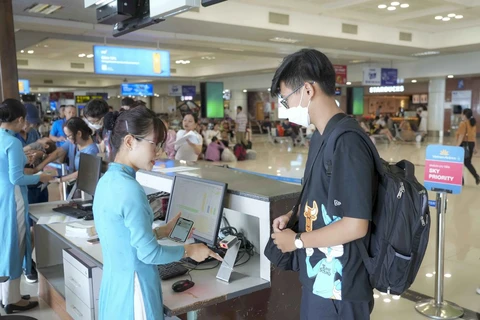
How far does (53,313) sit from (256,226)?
78.0 inches

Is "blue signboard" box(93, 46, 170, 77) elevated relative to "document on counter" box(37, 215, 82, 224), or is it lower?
elevated

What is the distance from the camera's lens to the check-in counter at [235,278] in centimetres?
195

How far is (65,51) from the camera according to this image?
1388cm

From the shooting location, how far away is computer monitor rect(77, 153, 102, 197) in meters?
3.31

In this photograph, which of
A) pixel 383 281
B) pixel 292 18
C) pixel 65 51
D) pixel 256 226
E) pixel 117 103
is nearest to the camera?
pixel 383 281

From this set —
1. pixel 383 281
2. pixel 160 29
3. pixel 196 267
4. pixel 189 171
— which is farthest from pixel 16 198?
pixel 160 29

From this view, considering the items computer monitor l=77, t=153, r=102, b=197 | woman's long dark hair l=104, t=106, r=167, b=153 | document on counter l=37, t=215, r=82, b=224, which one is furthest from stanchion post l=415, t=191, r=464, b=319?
document on counter l=37, t=215, r=82, b=224

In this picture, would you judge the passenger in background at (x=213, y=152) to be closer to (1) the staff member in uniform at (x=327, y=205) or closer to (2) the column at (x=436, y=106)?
(2) the column at (x=436, y=106)

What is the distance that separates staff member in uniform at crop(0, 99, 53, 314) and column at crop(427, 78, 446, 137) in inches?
658

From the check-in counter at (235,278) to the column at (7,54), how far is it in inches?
103

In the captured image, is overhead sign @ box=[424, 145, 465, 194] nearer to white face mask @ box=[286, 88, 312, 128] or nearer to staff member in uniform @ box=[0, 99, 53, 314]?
white face mask @ box=[286, 88, 312, 128]

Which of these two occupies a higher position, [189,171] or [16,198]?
[189,171]

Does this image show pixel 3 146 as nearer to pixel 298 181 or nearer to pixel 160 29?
pixel 298 181

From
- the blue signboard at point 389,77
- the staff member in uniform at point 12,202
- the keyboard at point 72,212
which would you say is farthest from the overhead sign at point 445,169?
the blue signboard at point 389,77
